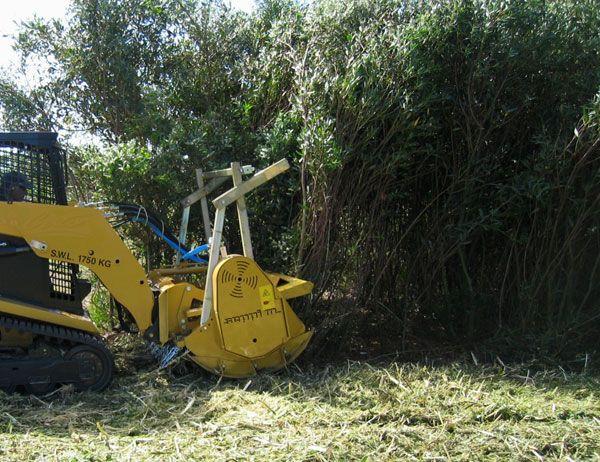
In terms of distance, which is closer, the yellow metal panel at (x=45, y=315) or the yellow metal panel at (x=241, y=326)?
the yellow metal panel at (x=45, y=315)

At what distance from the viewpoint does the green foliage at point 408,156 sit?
19.5ft

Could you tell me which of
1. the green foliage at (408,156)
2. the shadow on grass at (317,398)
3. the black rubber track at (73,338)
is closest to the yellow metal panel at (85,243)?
the black rubber track at (73,338)

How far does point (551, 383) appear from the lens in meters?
5.45

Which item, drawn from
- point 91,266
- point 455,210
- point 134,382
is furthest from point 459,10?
point 134,382

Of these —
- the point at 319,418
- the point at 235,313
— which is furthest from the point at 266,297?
the point at 319,418

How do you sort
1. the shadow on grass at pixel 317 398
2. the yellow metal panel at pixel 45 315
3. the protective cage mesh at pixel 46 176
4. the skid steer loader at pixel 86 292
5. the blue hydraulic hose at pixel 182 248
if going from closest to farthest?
the shadow on grass at pixel 317 398
the yellow metal panel at pixel 45 315
the skid steer loader at pixel 86 292
the protective cage mesh at pixel 46 176
the blue hydraulic hose at pixel 182 248

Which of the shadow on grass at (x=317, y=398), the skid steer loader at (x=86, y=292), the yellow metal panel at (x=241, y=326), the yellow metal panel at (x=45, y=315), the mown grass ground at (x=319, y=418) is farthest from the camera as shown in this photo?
the yellow metal panel at (x=241, y=326)

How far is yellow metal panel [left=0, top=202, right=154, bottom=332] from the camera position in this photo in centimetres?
505

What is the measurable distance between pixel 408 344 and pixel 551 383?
172 cm

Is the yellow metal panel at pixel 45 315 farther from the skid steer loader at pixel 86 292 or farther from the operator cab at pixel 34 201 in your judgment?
the operator cab at pixel 34 201

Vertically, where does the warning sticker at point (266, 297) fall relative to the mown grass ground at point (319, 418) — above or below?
above

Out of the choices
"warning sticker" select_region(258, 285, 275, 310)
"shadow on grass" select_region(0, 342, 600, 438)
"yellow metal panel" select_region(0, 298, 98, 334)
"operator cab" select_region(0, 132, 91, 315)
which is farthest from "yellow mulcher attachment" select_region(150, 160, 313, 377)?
"operator cab" select_region(0, 132, 91, 315)

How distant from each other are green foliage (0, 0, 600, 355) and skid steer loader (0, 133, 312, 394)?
0.79m

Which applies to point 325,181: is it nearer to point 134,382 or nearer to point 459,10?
point 459,10
